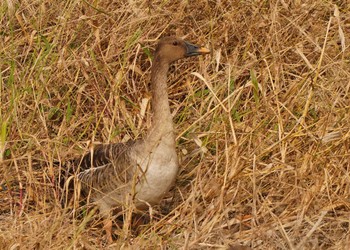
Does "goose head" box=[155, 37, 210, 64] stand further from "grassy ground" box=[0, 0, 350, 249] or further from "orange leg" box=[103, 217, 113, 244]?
"orange leg" box=[103, 217, 113, 244]

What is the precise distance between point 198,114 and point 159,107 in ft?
1.89

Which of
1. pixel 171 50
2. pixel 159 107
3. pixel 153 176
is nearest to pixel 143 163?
pixel 153 176

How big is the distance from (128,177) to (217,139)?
0.58m

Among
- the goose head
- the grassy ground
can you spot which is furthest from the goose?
the grassy ground

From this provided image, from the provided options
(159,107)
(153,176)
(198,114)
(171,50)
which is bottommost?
(198,114)

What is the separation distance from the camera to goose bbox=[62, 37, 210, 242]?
5.08 meters

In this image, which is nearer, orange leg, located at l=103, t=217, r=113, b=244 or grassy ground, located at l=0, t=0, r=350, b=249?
grassy ground, located at l=0, t=0, r=350, b=249

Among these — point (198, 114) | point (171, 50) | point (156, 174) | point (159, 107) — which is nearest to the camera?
point (156, 174)

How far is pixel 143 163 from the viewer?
5.10 m

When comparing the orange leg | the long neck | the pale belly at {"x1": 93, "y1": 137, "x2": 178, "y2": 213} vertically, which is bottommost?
the orange leg

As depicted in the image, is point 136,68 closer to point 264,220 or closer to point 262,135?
point 262,135

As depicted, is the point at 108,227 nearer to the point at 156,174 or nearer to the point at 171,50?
the point at 156,174

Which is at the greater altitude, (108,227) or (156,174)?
(156,174)

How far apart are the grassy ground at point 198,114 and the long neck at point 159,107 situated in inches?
9.3
